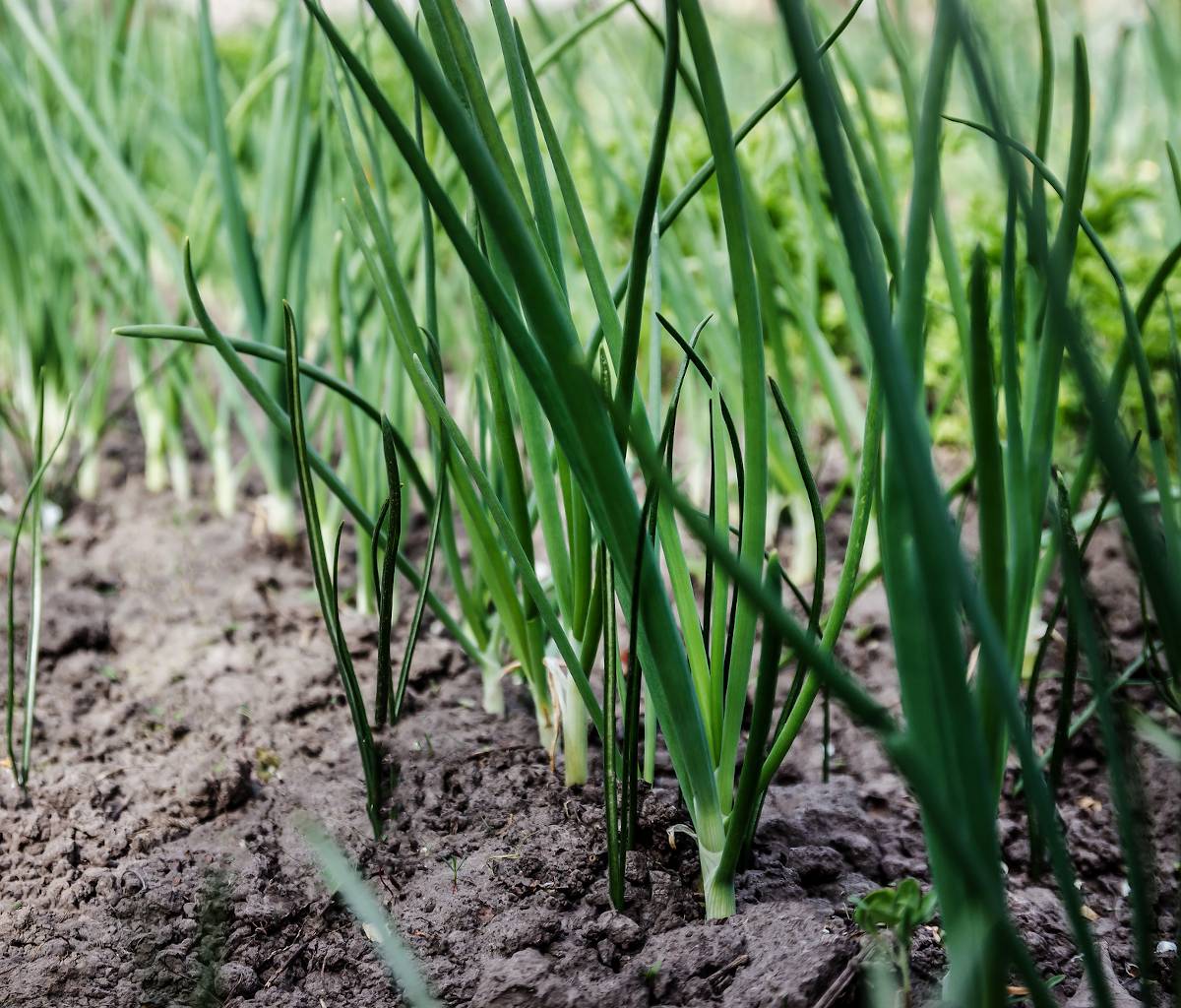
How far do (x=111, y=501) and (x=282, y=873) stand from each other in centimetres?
106

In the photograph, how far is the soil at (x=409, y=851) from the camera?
723 millimetres

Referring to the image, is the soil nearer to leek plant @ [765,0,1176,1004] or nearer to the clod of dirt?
the clod of dirt

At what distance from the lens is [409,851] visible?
2.89 feet

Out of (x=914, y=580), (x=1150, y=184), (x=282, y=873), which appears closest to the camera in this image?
(x=914, y=580)

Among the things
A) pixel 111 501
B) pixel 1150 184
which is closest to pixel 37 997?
pixel 111 501

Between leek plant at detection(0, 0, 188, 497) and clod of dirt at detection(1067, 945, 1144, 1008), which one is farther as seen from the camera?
leek plant at detection(0, 0, 188, 497)

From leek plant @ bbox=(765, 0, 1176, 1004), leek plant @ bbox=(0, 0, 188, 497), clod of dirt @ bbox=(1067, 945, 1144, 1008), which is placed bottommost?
clod of dirt @ bbox=(1067, 945, 1144, 1008)

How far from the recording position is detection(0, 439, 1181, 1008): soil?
723mm

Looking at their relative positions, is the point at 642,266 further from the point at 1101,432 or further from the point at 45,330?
the point at 45,330

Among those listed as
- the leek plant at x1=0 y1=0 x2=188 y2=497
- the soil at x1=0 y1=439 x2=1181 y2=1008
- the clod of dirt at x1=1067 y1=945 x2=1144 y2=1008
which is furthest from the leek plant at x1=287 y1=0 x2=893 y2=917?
the leek plant at x1=0 y1=0 x2=188 y2=497

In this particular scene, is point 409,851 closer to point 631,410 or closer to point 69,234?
point 631,410

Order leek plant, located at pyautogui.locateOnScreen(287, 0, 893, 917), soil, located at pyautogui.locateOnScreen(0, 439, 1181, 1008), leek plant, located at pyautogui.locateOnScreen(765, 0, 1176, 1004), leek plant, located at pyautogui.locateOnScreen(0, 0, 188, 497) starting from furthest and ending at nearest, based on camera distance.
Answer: leek plant, located at pyautogui.locateOnScreen(0, 0, 188, 497) < soil, located at pyautogui.locateOnScreen(0, 439, 1181, 1008) < leek plant, located at pyautogui.locateOnScreen(287, 0, 893, 917) < leek plant, located at pyautogui.locateOnScreen(765, 0, 1176, 1004)

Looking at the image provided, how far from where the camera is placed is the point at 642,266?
67 centimetres

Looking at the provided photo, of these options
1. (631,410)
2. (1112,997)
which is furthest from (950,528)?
(1112,997)
